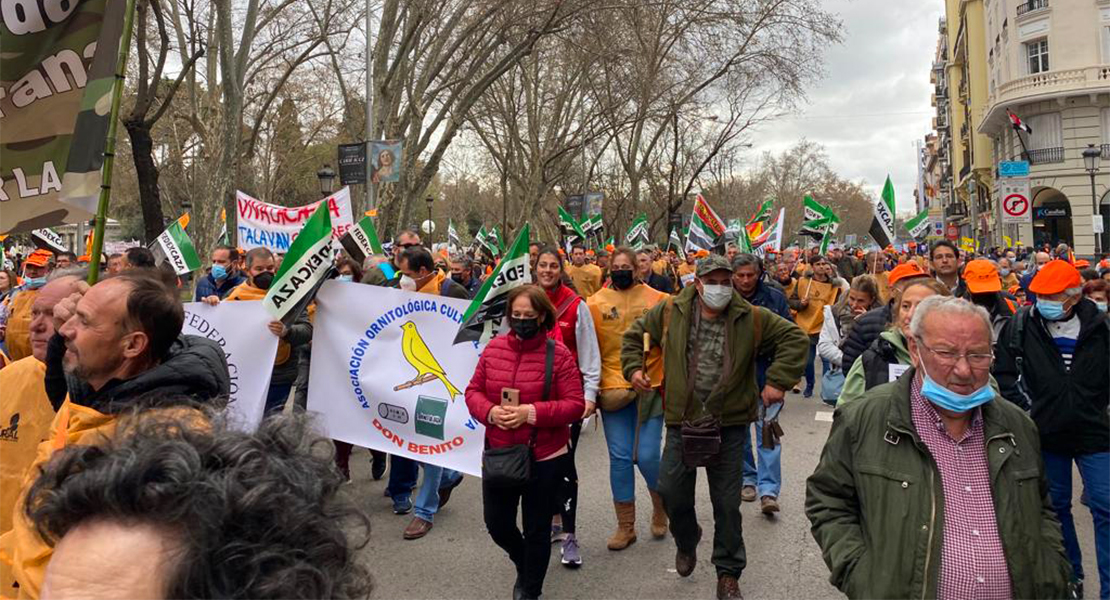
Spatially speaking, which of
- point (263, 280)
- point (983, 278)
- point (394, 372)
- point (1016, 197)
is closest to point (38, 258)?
point (263, 280)

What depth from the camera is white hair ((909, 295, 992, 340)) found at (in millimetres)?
2455

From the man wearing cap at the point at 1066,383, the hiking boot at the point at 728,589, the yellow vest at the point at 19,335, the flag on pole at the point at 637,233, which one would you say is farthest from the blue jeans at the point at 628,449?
the flag on pole at the point at 637,233

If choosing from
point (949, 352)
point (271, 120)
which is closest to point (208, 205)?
point (949, 352)

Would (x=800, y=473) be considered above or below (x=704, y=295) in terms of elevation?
below

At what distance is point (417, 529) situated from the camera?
5.25m

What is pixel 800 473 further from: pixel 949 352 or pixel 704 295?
pixel 949 352

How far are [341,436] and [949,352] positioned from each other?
4.31 m

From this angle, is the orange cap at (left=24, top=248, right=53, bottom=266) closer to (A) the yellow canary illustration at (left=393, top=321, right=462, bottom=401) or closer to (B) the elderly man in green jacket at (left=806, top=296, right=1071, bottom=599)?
(A) the yellow canary illustration at (left=393, top=321, right=462, bottom=401)

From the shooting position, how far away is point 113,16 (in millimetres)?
3631

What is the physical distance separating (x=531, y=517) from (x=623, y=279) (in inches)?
77.8

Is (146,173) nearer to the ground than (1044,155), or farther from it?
nearer to the ground

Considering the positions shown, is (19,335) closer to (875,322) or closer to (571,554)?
(571,554)

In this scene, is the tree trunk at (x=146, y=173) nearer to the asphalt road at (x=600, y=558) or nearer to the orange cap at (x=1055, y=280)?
the asphalt road at (x=600, y=558)

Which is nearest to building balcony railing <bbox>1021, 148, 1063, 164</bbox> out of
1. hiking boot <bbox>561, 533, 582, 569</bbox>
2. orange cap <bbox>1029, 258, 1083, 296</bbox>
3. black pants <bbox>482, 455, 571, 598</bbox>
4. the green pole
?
orange cap <bbox>1029, 258, 1083, 296</bbox>
